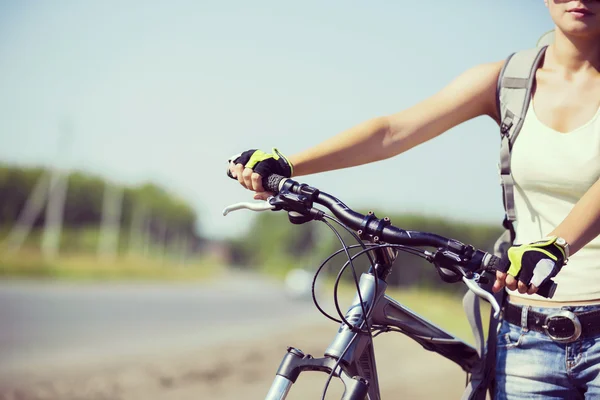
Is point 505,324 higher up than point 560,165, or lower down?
lower down

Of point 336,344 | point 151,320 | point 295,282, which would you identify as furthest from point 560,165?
point 295,282

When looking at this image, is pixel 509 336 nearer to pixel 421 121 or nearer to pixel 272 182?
pixel 421 121

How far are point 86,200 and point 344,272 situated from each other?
64121 millimetres

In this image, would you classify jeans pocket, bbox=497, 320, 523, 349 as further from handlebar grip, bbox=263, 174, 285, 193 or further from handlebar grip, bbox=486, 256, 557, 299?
handlebar grip, bbox=263, 174, 285, 193

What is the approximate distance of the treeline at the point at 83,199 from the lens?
54625 millimetres

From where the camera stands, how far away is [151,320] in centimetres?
1884

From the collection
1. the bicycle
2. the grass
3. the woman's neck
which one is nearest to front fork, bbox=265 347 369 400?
the bicycle

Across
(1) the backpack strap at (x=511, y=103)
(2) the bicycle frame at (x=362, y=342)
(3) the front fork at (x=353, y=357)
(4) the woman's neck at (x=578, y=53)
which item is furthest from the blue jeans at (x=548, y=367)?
(4) the woman's neck at (x=578, y=53)

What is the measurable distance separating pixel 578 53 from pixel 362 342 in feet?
3.71

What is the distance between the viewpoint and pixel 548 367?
88.4 inches

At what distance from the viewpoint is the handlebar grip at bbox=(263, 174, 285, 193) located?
1980 millimetres

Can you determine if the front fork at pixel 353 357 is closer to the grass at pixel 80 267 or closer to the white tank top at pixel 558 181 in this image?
the white tank top at pixel 558 181

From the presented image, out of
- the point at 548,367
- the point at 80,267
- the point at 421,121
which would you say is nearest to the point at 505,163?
the point at 421,121

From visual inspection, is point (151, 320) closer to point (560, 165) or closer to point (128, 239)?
point (560, 165)
